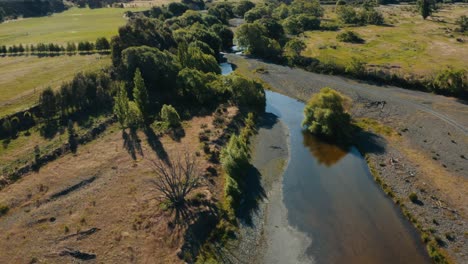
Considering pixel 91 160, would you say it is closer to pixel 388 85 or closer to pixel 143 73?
pixel 143 73

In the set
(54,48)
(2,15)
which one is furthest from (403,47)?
(2,15)

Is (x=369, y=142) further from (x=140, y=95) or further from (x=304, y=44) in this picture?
(x=304, y=44)

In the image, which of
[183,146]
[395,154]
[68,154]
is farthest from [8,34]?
[395,154]

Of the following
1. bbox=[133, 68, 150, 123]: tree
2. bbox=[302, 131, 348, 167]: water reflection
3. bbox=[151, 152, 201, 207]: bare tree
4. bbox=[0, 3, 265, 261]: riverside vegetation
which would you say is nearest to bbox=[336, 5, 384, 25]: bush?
bbox=[0, 3, 265, 261]: riverside vegetation

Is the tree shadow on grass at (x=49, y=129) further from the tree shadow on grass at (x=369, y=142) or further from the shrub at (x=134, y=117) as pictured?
the tree shadow on grass at (x=369, y=142)

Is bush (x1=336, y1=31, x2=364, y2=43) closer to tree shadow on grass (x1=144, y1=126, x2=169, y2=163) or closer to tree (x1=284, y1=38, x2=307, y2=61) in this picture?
tree (x1=284, y1=38, x2=307, y2=61)

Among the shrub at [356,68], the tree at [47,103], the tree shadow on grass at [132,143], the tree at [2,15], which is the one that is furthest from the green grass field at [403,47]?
the tree at [2,15]
